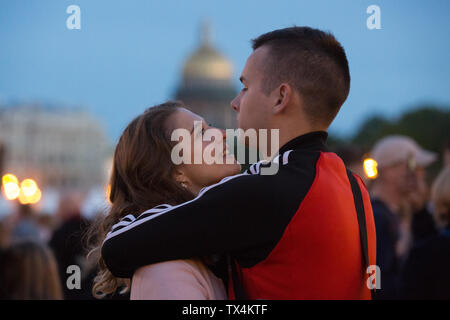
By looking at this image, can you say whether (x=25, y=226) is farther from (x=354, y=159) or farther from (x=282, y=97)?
(x=282, y=97)

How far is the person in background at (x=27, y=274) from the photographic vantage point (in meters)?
3.95

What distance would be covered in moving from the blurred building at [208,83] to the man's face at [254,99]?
60.8m

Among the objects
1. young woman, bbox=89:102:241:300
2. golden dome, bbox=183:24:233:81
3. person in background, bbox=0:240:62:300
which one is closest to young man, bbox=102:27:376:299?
young woman, bbox=89:102:241:300

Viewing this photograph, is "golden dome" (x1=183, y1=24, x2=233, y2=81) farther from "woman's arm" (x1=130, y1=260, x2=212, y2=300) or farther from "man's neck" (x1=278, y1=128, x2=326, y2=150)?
"woman's arm" (x1=130, y1=260, x2=212, y2=300)

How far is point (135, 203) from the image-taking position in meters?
2.37

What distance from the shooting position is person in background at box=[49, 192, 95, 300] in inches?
194

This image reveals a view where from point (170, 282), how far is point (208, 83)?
75291 millimetres

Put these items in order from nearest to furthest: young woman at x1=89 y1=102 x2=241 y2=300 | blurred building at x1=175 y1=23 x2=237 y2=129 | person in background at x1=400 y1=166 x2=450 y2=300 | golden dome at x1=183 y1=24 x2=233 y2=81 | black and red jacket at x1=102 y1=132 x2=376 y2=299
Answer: black and red jacket at x1=102 y1=132 x2=376 y2=299
young woman at x1=89 y1=102 x2=241 y2=300
person in background at x1=400 y1=166 x2=450 y2=300
blurred building at x1=175 y1=23 x2=237 y2=129
golden dome at x1=183 y1=24 x2=233 y2=81

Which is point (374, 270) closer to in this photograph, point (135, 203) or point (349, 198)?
point (349, 198)

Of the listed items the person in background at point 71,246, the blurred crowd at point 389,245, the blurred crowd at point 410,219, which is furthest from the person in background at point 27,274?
the blurred crowd at point 410,219
